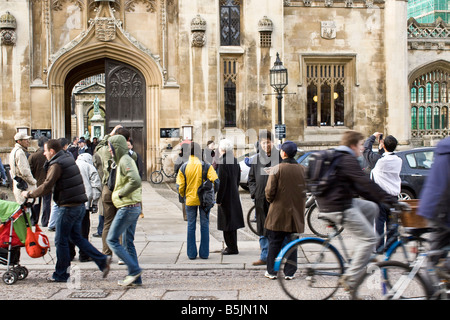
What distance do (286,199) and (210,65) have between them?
14155mm

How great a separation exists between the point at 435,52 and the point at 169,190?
12.0 m

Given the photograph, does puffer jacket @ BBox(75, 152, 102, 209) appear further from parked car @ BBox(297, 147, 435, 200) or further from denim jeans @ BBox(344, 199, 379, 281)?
parked car @ BBox(297, 147, 435, 200)

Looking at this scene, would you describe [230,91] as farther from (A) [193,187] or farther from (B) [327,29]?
(A) [193,187]

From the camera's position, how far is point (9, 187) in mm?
19891

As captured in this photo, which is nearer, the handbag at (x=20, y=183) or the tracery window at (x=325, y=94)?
the handbag at (x=20, y=183)

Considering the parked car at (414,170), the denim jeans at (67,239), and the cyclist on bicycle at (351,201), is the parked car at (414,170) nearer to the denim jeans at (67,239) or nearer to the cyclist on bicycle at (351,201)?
the cyclist on bicycle at (351,201)

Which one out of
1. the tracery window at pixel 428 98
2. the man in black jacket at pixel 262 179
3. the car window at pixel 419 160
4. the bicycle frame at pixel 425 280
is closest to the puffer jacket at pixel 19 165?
the man in black jacket at pixel 262 179

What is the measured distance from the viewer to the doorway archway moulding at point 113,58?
20.6m

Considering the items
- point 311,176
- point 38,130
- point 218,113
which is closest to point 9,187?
point 38,130

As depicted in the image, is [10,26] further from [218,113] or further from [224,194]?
[224,194]

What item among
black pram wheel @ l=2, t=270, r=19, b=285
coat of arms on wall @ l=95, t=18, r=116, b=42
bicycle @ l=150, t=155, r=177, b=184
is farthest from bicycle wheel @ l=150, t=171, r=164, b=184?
black pram wheel @ l=2, t=270, r=19, b=285

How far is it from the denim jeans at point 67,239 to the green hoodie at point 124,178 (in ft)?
2.04

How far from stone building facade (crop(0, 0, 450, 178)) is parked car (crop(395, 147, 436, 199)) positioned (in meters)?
7.79

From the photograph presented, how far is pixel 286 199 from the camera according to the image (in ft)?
23.9
